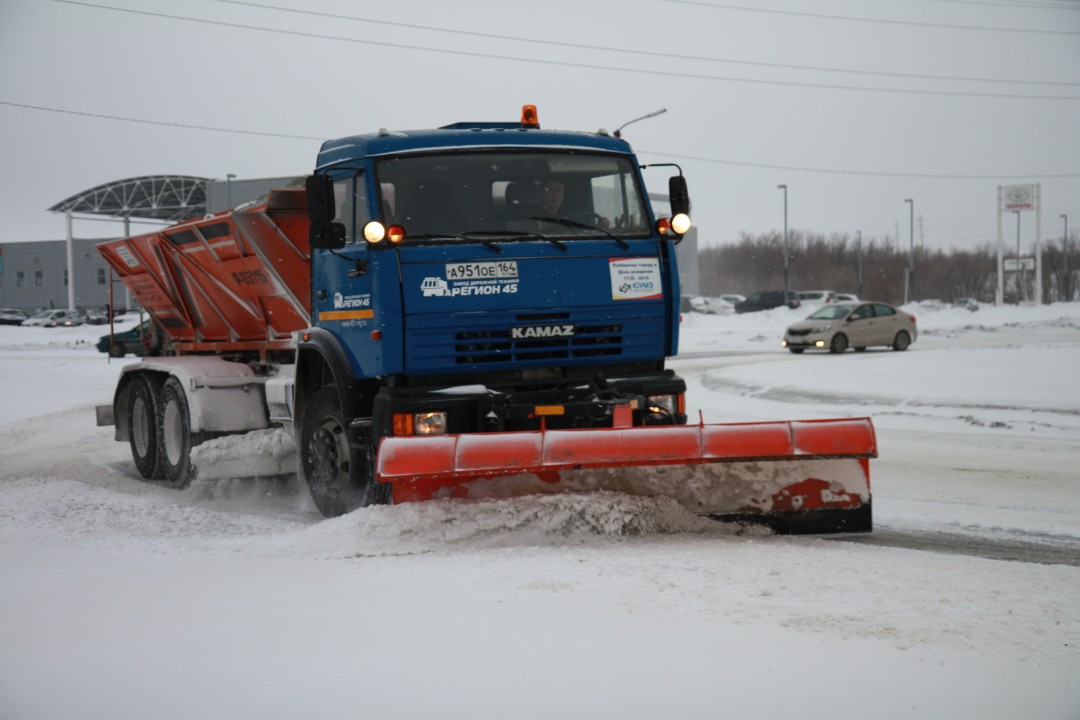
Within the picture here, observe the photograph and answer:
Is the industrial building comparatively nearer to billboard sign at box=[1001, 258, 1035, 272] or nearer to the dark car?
the dark car

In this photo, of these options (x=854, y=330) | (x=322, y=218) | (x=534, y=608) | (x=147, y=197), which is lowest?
(x=534, y=608)

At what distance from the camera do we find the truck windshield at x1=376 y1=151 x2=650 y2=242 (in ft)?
25.9

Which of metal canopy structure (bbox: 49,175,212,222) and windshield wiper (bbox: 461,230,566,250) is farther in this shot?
metal canopy structure (bbox: 49,175,212,222)

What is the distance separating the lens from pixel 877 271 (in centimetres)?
9581

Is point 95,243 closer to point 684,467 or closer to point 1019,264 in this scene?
point 684,467

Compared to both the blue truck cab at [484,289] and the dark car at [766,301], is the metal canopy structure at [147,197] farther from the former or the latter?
the blue truck cab at [484,289]

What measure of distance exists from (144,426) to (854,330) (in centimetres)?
2365

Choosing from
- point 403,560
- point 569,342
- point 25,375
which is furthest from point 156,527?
point 25,375

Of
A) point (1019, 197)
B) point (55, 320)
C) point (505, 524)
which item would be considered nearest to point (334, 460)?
point (505, 524)

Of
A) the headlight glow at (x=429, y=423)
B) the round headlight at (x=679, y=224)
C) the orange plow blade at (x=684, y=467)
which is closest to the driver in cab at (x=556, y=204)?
the round headlight at (x=679, y=224)

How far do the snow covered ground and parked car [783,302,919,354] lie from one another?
21.7 meters

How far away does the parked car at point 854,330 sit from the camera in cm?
3191

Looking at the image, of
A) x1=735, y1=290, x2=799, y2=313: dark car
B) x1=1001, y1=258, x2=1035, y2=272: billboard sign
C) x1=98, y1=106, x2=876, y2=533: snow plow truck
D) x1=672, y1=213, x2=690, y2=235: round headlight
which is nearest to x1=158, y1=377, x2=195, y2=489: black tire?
x1=98, y1=106, x2=876, y2=533: snow plow truck

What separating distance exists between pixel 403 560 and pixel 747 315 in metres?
49.6
